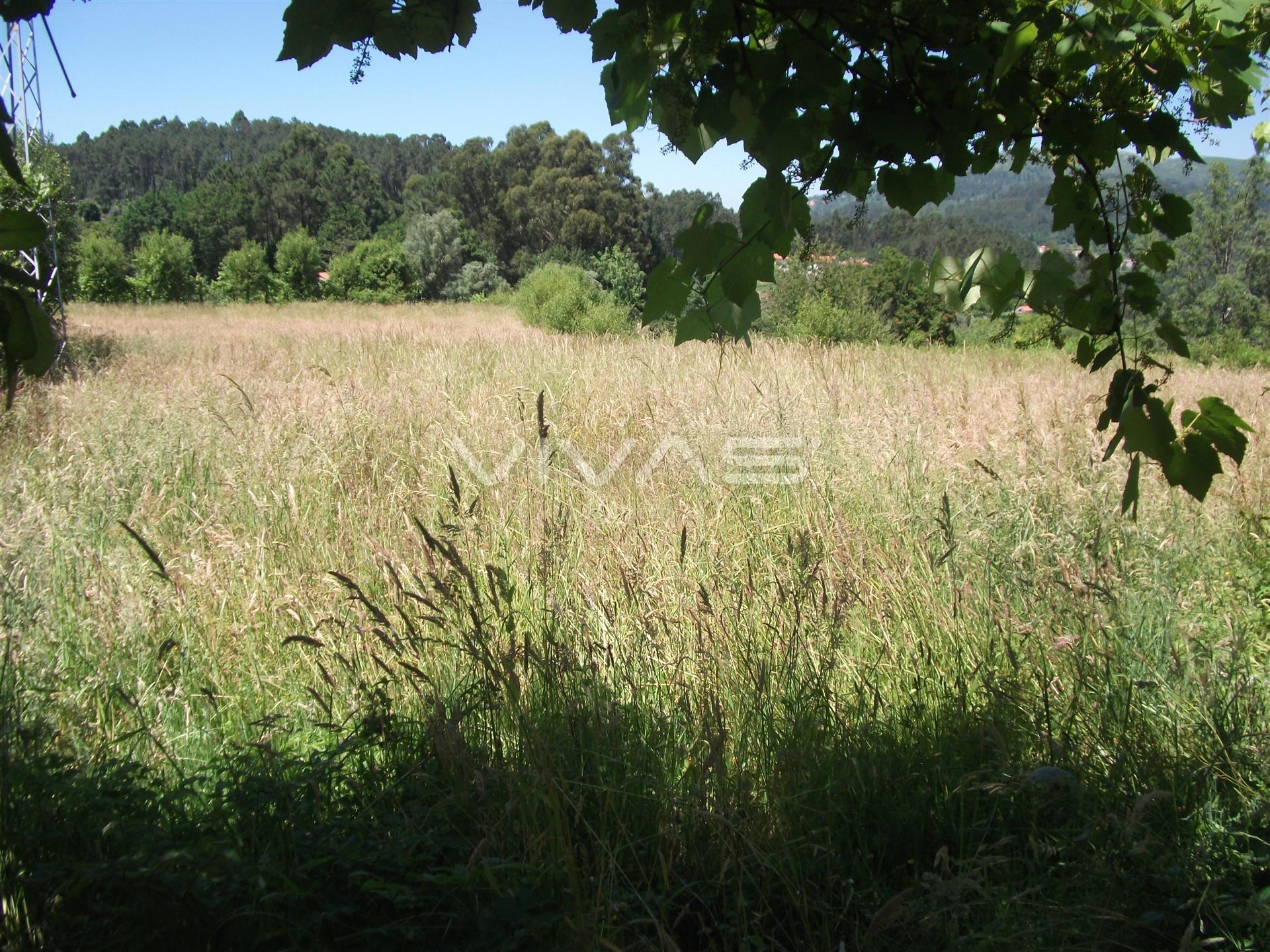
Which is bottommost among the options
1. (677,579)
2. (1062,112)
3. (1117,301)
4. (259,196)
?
(677,579)

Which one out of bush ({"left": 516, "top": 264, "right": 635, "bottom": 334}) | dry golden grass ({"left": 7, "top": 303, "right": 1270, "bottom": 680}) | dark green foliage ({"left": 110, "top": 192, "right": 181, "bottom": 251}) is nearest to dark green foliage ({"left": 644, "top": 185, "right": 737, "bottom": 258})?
bush ({"left": 516, "top": 264, "right": 635, "bottom": 334})

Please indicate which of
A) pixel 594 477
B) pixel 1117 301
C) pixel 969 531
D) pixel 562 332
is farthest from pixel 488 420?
pixel 562 332

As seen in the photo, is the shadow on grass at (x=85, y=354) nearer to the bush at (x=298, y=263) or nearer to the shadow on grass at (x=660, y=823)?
the shadow on grass at (x=660, y=823)

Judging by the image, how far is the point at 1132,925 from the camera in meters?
1.65

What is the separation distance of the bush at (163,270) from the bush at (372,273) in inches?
272

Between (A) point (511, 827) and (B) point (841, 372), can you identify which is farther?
(B) point (841, 372)

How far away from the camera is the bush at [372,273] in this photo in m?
41.5

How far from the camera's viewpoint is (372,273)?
41.8 meters

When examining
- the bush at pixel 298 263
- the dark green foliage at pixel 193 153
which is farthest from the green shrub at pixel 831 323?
the dark green foliage at pixel 193 153

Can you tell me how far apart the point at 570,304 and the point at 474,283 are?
92.5ft

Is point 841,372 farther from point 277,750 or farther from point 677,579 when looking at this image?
point 277,750

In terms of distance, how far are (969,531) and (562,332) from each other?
9875mm

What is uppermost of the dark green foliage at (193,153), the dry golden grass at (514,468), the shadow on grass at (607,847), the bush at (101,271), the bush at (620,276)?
the dark green foliage at (193,153)

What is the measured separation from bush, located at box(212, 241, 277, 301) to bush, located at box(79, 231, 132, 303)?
20.4ft
